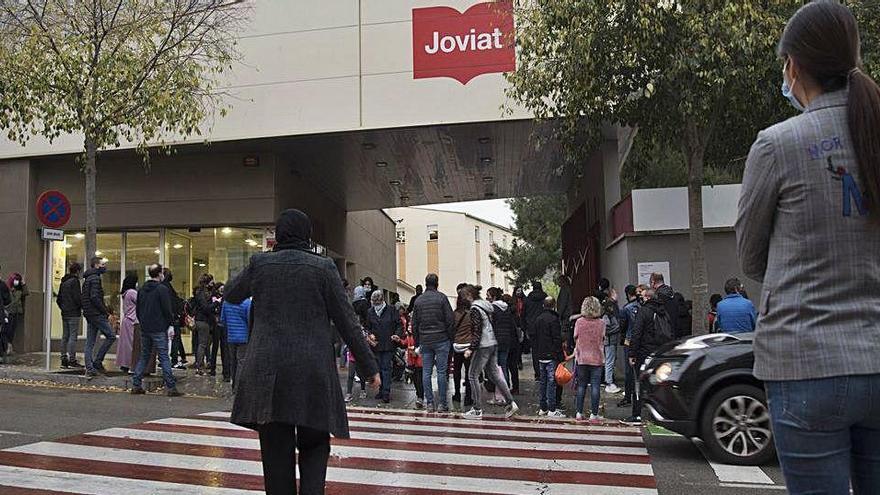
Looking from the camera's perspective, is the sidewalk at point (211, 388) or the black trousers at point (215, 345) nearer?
the sidewalk at point (211, 388)

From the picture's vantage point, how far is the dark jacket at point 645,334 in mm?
10445

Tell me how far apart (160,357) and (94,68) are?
5.28m

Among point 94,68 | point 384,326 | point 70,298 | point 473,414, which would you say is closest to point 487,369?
point 473,414

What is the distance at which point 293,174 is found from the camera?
20.9 m

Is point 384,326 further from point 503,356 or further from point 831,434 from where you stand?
point 831,434

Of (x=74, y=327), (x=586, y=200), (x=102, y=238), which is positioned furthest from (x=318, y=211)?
(x=74, y=327)

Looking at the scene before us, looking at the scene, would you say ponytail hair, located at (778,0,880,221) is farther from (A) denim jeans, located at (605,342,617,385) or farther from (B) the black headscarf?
(A) denim jeans, located at (605,342,617,385)

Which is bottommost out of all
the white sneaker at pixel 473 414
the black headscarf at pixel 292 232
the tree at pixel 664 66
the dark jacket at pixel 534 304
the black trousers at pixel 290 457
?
the white sneaker at pixel 473 414

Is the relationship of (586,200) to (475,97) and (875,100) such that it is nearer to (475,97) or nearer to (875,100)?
(475,97)

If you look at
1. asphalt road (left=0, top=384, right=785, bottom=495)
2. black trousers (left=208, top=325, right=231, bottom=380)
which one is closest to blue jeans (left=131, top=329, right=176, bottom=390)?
asphalt road (left=0, top=384, right=785, bottom=495)

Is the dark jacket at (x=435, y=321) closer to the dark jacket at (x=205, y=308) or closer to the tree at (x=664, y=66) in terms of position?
the tree at (x=664, y=66)

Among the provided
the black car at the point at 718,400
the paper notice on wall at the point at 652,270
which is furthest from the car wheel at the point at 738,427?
the paper notice on wall at the point at 652,270

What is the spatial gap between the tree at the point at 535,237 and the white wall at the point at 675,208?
76.0ft

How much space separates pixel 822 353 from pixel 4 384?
45.9ft
